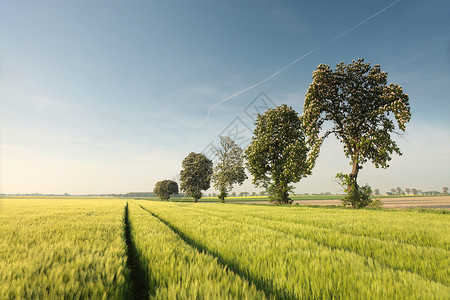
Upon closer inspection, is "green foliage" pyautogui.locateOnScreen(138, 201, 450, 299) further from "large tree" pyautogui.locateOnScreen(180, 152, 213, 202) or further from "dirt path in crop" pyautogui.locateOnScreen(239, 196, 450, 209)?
"large tree" pyautogui.locateOnScreen(180, 152, 213, 202)

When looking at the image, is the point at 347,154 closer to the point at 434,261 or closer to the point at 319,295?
the point at 434,261

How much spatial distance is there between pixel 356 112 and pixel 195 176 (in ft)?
155

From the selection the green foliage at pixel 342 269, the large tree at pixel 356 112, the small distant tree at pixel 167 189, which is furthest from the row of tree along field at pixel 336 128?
the small distant tree at pixel 167 189

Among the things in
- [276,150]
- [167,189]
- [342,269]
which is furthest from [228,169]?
[167,189]

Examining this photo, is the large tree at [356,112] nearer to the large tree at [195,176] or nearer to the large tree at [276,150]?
the large tree at [276,150]

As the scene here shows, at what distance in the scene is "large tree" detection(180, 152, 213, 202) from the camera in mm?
60188

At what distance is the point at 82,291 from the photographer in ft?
6.40

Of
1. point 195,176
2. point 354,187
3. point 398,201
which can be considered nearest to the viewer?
point 354,187

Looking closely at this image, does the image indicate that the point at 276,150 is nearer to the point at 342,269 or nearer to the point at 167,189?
the point at 342,269

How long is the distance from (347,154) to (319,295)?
24687 mm

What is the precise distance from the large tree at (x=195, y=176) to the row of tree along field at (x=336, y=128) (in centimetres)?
3175

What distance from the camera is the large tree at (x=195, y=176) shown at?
6019 centimetres

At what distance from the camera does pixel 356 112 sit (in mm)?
22234

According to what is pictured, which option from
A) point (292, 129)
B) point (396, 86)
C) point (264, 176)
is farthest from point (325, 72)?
point (264, 176)
